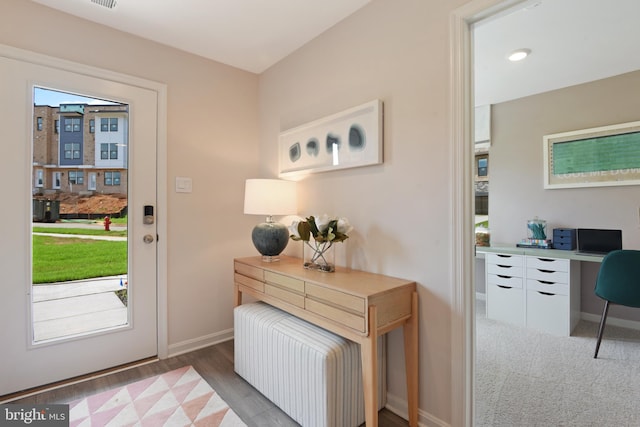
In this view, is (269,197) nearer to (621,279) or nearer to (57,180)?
(57,180)

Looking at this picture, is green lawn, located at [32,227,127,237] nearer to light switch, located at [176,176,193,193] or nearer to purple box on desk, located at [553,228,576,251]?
light switch, located at [176,176,193,193]

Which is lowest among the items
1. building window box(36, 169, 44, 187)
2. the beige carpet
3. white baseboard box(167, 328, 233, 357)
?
the beige carpet

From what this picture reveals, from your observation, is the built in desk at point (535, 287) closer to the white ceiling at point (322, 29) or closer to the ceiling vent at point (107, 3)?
the white ceiling at point (322, 29)

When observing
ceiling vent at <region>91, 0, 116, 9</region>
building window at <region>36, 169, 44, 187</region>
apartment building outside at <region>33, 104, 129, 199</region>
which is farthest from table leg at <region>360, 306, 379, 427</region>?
ceiling vent at <region>91, 0, 116, 9</region>

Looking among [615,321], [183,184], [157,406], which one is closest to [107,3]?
[183,184]

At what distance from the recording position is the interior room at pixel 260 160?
152 cm

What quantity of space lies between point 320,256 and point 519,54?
2334mm

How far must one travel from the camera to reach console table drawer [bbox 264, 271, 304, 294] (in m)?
1.72

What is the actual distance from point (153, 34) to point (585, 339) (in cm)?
430

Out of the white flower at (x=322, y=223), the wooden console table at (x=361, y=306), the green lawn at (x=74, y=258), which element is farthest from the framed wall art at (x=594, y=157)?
the green lawn at (x=74, y=258)

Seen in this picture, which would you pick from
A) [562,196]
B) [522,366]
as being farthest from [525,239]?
[522,366]

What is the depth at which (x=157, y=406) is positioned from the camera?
5.68 ft

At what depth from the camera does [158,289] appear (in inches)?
91.7

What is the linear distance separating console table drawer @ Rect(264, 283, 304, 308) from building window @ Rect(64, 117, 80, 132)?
5.47 ft
